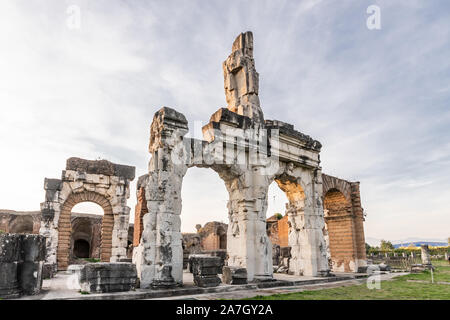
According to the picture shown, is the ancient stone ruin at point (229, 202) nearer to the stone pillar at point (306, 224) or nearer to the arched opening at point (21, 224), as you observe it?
the stone pillar at point (306, 224)

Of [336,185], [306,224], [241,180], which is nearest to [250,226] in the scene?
[241,180]

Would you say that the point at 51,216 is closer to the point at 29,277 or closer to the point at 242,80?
the point at 29,277

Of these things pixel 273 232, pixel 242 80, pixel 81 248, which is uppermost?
pixel 242 80

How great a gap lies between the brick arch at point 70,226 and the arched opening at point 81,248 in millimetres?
17160

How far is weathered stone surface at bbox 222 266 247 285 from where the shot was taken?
8031 mm

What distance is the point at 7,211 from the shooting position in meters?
26.2

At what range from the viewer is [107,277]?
247 inches

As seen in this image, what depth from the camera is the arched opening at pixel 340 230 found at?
1420cm

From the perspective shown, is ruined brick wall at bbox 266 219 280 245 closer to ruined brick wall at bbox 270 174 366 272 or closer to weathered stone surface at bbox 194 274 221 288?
ruined brick wall at bbox 270 174 366 272

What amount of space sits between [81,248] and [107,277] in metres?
26.7

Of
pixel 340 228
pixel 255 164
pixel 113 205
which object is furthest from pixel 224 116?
pixel 340 228
